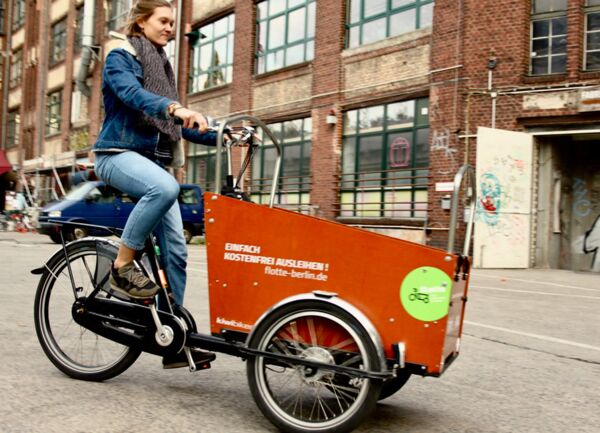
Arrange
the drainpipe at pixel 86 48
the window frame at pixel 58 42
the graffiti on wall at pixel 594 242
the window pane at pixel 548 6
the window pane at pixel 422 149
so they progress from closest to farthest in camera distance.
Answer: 1. the window pane at pixel 548 6
2. the graffiti on wall at pixel 594 242
3. the window pane at pixel 422 149
4. the drainpipe at pixel 86 48
5. the window frame at pixel 58 42

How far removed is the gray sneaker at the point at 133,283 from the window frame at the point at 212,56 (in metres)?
19.9

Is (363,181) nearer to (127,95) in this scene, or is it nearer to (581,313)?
(581,313)

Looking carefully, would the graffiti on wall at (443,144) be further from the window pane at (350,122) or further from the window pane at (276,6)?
the window pane at (276,6)

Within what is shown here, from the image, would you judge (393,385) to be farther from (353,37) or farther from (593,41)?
(353,37)

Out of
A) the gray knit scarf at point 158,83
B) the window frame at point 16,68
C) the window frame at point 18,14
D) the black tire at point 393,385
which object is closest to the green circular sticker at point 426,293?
the black tire at point 393,385

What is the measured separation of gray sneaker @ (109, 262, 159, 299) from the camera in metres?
3.17

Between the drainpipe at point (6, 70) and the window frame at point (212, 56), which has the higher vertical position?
the drainpipe at point (6, 70)

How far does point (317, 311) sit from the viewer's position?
2.65 m

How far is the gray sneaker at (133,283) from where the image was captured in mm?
3170

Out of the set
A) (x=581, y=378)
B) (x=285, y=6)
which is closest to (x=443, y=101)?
(x=285, y=6)

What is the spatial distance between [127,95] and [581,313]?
6.06 metres

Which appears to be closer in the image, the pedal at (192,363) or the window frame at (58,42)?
the pedal at (192,363)

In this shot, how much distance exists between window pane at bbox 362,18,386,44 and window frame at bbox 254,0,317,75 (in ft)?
6.72

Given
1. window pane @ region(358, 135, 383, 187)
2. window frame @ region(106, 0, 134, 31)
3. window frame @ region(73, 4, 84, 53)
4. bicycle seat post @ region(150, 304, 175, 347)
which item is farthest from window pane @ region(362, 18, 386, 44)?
window frame @ region(73, 4, 84, 53)
